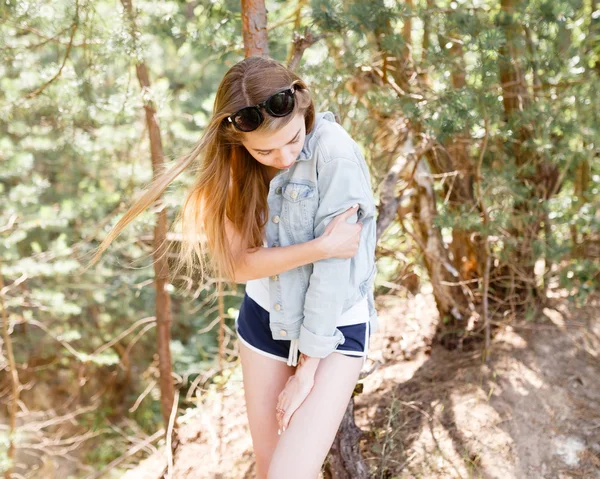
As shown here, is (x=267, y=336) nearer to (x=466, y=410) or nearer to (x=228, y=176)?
(x=228, y=176)

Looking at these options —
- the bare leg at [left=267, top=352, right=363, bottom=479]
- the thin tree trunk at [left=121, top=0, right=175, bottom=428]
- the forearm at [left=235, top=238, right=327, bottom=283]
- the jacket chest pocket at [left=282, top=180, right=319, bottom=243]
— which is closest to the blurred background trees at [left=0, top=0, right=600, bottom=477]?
the thin tree trunk at [left=121, top=0, right=175, bottom=428]

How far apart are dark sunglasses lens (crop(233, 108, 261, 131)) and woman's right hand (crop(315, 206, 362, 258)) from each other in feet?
1.25

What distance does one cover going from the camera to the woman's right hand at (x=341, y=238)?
67.3 inches

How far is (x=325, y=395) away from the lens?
1782mm

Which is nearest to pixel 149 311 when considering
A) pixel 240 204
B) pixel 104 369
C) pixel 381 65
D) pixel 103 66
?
pixel 104 369

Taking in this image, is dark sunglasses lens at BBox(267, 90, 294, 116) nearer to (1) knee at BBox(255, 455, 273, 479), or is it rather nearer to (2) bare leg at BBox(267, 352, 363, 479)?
(2) bare leg at BBox(267, 352, 363, 479)

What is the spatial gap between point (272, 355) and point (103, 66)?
1996 mm

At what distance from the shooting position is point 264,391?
196cm

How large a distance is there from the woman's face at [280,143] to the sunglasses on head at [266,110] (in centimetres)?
3

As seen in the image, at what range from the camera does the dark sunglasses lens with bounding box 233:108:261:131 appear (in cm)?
164

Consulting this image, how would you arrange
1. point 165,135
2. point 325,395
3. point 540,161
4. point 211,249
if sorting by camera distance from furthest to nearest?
point 165,135
point 540,161
point 211,249
point 325,395

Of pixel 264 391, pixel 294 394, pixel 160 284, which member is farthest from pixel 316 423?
pixel 160 284

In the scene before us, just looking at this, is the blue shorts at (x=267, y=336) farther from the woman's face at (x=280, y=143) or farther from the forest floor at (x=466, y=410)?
the forest floor at (x=466, y=410)

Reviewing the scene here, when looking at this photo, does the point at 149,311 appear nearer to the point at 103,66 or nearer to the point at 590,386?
the point at 103,66
